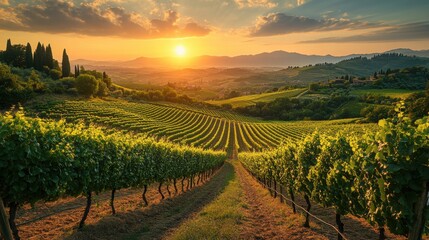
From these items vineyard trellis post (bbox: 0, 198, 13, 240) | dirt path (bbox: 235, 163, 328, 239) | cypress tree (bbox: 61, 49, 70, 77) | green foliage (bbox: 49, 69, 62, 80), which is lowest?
dirt path (bbox: 235, 163, 328, 239)

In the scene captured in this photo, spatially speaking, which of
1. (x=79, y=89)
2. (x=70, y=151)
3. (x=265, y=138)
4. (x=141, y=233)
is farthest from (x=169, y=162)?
(x=79, y=89)

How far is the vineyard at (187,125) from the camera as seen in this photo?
78.6 m

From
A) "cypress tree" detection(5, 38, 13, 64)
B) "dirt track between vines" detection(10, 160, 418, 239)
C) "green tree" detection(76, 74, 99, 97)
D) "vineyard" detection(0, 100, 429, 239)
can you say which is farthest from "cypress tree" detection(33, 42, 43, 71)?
"dirt track between vines" detection(10, 160, 418, 239)

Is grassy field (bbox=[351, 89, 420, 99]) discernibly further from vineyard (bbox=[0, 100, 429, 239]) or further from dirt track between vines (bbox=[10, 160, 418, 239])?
dirt track between vines (bbox=[10, 160, 418, 239])

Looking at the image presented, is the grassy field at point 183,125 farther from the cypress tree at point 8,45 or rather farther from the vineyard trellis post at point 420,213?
the cypress tree at point 8,45

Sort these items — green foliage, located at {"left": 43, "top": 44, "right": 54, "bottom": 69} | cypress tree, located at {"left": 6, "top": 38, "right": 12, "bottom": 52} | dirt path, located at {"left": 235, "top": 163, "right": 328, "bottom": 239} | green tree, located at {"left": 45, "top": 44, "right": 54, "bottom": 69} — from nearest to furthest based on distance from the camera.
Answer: dirt path, located at {"left": 235, "top": 163, "right": 328, "bottom": 239}, cypress tree, located at {"left": 6, "top": 38, "right": 12, "bottom": 52}, green foliage, located at {"left": 43, "top": 44, "right": 54, "bottom": 69}, green tree, located at {"left": 45, "top": 44, "right": 54, "bottom": 69}

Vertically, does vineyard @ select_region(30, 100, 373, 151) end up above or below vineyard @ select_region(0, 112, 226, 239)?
below

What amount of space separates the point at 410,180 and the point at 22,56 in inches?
6425

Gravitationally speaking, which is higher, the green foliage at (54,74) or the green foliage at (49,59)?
the green foliage at (49,59)

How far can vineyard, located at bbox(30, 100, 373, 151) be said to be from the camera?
78562 millimetres

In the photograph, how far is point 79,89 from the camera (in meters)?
120

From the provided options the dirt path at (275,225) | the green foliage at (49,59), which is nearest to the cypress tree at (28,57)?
the green foliage at (49,59)

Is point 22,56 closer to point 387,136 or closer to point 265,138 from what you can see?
point 265,138

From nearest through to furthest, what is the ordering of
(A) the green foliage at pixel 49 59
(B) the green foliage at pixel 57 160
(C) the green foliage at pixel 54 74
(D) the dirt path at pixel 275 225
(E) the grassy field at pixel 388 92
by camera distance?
1. (B) the green foliage at pixel 57 160
2. (D) the dirt path at pixel 275 225
3. (C) the green foliage at pixel 54 74
4. (E) the grassy field at pixel 388 92
5. (A) the green foliage at pixel 49 59
